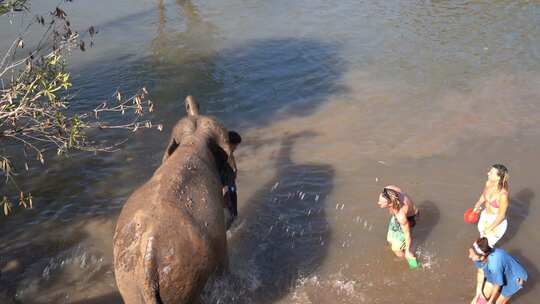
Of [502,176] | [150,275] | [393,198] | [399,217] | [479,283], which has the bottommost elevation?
[479,283]

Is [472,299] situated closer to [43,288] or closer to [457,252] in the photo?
[457,252]

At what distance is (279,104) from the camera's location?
10070 mm

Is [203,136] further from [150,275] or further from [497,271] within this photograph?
[497,271]

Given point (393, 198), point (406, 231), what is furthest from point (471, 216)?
point (393, 198)

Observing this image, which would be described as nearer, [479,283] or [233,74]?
[479,283]

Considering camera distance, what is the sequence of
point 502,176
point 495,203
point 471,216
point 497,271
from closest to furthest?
1. point 497,271
2. point 502,176
3. point 495,203
4. point 471,216

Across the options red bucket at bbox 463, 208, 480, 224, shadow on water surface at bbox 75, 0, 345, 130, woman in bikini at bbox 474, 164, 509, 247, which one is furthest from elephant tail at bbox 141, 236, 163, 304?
shadow on water surface at bbox 75, 0, 345, 130

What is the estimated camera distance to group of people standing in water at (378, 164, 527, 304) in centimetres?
466

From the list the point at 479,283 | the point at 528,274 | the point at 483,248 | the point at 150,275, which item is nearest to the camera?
the point at 150,275

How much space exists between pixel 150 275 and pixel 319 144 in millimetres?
5588

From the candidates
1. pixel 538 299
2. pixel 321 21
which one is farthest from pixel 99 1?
pixel 538 299

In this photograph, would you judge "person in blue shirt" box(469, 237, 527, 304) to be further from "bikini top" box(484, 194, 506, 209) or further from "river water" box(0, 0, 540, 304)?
"bikini top" box(484, 194, 506, 209)

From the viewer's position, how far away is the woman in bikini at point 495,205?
5.42 m

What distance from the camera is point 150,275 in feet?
11.2
